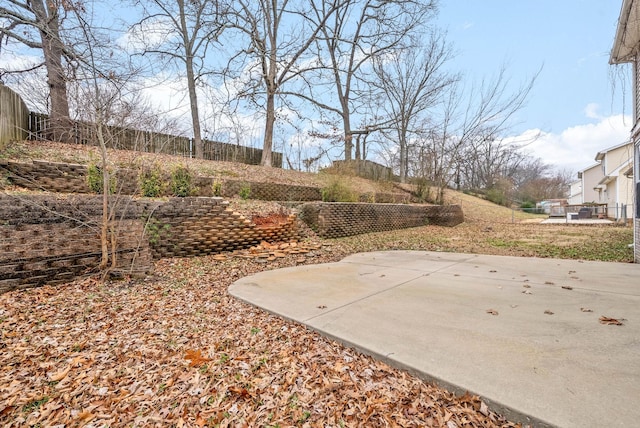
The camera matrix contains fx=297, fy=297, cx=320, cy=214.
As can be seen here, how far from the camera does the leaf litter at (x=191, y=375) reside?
58.2 inches

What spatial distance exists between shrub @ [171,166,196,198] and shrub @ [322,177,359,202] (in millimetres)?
4125

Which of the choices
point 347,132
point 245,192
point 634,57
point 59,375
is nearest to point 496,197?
point 347,132

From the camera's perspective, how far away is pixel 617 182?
1522 cm

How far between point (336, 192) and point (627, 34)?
657 centimetres

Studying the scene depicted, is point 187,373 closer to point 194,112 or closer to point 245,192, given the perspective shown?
point 245,192

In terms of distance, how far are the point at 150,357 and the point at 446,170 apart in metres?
13.8

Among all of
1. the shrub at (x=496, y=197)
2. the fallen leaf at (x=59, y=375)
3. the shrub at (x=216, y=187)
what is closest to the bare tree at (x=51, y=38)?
Answer: the shrub at (x=216, y=187)

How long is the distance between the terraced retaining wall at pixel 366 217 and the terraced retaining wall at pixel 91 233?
2.25 meters

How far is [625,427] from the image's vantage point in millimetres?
1252

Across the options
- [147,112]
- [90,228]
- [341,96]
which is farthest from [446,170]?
[90,228]

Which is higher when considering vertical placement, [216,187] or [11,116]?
[11,116]

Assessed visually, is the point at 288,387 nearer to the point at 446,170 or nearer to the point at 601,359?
the point at 601,359

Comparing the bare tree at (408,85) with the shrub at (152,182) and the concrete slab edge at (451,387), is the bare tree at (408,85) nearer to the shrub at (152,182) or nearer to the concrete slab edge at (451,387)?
the shrub at (152,182)

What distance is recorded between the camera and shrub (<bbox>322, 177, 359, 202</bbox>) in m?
9.09
